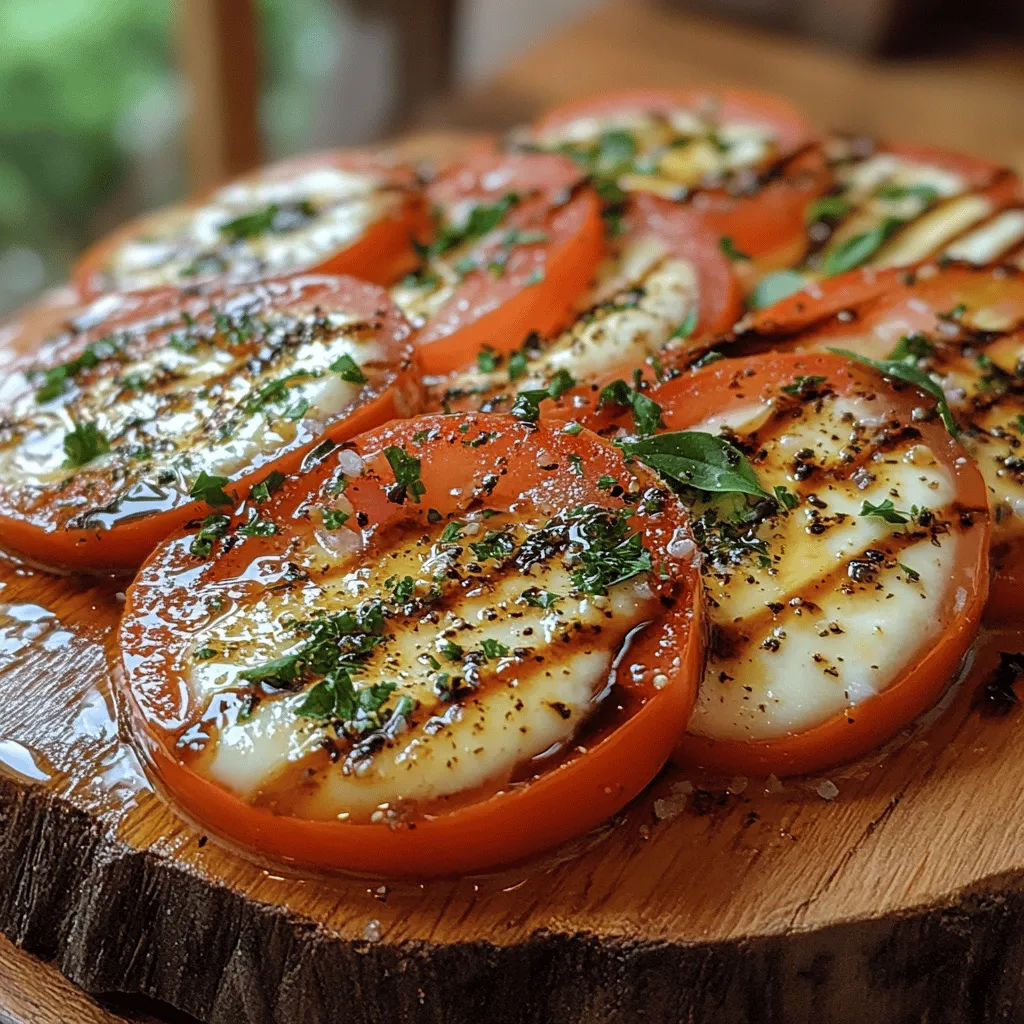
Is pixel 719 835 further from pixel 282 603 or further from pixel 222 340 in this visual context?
pixel 222 340

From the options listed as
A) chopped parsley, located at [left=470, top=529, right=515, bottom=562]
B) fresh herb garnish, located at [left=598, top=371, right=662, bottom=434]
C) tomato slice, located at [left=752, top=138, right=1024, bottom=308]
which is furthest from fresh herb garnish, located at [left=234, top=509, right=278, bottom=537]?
tomato slice, located at [left=752, top=138, right=1024, bottom=308]

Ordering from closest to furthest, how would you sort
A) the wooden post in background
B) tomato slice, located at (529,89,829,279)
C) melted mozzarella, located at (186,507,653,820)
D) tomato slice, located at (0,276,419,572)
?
melted mozzarella, located at (186,507,653,820) → tomato slice, located at (0,276,419,572) → tomato slice, located at (529,89,829,279) → the wooden post in background

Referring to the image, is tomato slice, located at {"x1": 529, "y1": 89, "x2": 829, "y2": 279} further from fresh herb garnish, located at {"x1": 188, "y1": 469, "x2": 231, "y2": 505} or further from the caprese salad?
fresh herb garnish, located at {"x1": 188, "y1": 469, "x2": 231, "y2": 505}

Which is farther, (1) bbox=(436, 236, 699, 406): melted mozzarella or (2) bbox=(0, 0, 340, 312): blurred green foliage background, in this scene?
(2) bbox=(0, 0, 340, 312): blurred green foliage background

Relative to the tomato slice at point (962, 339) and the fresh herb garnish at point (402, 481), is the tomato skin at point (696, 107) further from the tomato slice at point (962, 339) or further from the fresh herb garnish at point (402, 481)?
the fresh herb garnish at point (402, 481)

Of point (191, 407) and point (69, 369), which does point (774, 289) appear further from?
point (69, 369)

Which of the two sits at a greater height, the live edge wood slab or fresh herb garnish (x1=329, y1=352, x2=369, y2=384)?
fresh herb garnish (x1=329, y1=352, x2=369, y2=384)

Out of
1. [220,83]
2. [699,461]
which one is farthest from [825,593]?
[220,83]
